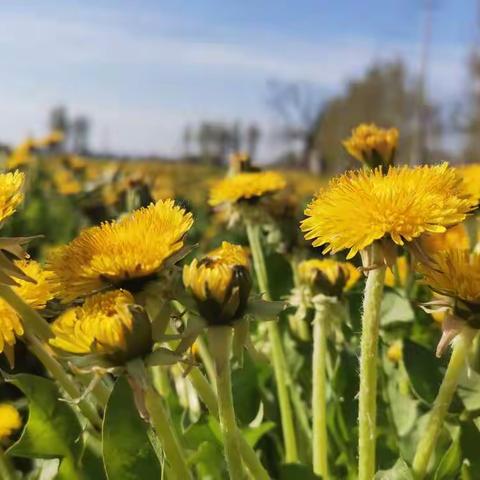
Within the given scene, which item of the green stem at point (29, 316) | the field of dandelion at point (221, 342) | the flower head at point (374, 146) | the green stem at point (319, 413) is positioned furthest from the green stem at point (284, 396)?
the green stem at point (29, 316)

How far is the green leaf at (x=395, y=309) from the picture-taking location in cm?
157

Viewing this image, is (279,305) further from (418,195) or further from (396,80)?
(396,80)

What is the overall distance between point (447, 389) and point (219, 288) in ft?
1.07

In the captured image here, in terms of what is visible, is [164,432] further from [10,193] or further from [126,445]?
[10,193]

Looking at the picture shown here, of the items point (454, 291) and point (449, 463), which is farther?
point (449, 463)

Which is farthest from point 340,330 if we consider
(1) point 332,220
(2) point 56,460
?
(1) point 332,220

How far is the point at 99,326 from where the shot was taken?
2.71 feet

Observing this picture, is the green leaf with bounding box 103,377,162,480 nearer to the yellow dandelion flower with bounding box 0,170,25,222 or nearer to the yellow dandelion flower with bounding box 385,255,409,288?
the yellow dandelion flower with bounding box 0,170,25,222

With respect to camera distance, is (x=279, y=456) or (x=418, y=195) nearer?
(x=418, y=195)

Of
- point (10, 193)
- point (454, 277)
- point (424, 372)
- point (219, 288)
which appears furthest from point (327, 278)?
point (10, 193)

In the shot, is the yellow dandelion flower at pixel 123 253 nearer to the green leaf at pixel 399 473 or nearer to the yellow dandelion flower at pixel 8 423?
the green leaf at pixel 399 473

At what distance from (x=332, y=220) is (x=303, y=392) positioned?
0.87 meters

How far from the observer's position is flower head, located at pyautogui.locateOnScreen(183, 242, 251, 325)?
0.87 m

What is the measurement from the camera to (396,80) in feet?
75.2
